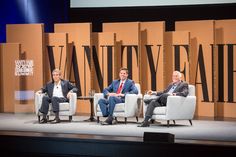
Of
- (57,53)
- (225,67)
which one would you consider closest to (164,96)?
(225,67)

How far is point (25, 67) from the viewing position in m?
11.6

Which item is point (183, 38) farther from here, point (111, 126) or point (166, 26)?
point (111, 126)

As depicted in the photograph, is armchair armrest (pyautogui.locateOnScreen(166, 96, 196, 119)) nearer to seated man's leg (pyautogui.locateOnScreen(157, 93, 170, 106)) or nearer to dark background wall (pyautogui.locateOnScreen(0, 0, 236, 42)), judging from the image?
seated man's leg (pyautogui.locateOnScreen(157, 93, 170, 106))

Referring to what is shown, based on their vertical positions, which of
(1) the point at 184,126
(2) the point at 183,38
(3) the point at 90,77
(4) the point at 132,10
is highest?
(4) the point at 132,10

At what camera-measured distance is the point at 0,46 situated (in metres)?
11.9

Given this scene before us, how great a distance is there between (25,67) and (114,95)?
3.04 m

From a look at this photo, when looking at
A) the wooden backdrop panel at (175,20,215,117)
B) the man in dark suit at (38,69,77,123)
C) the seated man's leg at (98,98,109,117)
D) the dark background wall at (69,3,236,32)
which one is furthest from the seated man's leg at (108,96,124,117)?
the dark background wall at (69,3,236,32)

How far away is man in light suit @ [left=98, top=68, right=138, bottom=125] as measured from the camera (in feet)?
30.4

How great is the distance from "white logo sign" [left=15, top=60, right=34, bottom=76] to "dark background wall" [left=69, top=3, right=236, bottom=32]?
6.29 feet

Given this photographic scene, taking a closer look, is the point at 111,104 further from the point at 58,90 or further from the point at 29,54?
the point at 29,54

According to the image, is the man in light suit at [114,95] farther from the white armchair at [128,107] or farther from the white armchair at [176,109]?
the white armchair at [176,109]

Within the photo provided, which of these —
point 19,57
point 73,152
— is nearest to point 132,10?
point 19,57

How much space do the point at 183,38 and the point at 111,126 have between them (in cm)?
277

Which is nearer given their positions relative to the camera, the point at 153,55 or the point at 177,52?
the point at 177,52
